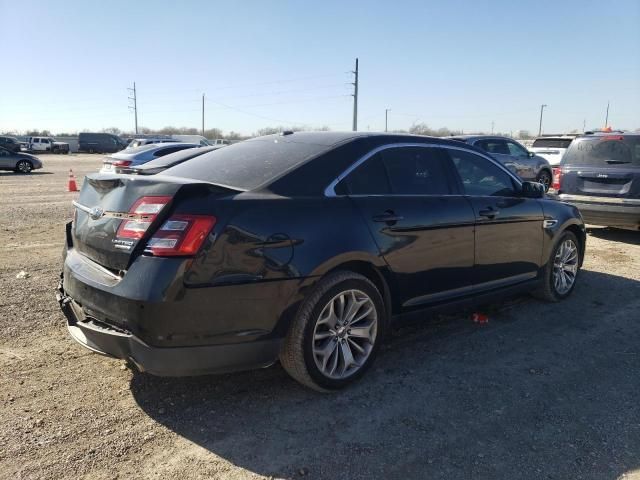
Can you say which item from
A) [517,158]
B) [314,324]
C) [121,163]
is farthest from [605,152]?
[121,163]

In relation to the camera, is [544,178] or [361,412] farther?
[544,178]

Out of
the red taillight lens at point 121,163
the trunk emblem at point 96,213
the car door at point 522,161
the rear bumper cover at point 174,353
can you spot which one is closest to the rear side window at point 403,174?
the rear bumper cover at point 174,353

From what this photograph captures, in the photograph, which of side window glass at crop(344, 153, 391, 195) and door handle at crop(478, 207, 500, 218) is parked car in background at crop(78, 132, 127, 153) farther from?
side window glass at crop(344, 153, 391, 195)

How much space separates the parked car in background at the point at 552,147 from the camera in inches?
709

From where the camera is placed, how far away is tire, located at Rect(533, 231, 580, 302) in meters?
5.37

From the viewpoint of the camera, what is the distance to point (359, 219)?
Result: 353 cm

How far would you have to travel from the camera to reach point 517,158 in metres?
15.5

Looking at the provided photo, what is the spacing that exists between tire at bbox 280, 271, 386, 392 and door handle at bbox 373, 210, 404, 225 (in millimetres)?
421

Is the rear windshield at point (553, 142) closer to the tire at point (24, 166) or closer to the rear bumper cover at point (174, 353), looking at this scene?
the rear bumper cover at point (174, 353)

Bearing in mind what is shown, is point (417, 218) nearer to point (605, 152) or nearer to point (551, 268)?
point (551, 268)

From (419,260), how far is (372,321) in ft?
2.00

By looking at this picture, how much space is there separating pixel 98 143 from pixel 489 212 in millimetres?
54575

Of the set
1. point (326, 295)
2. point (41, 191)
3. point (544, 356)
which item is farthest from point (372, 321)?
point (41, 191)

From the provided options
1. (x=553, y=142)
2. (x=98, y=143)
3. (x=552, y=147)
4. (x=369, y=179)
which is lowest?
(x=369, y=179)
